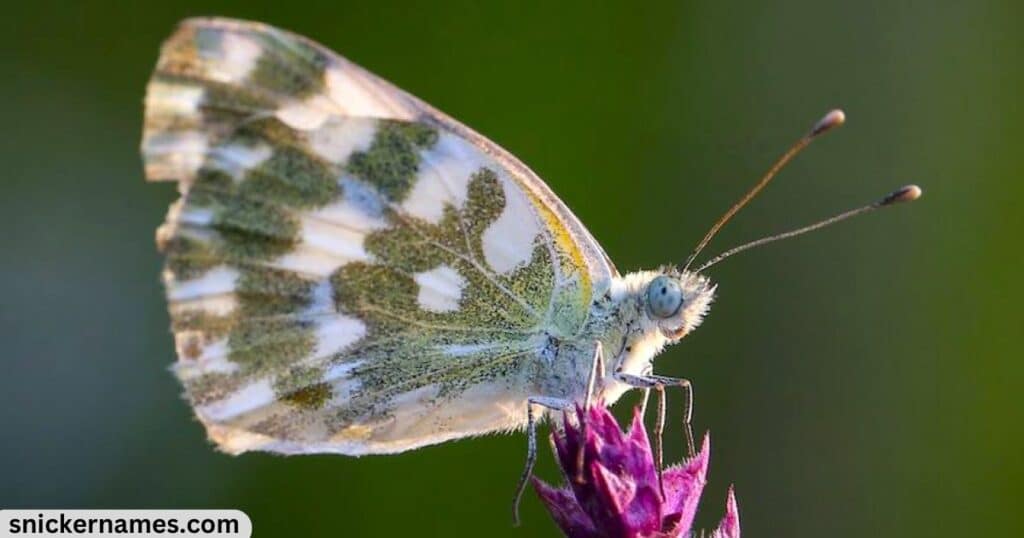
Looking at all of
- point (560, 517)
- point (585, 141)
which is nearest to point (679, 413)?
point (585, 141)

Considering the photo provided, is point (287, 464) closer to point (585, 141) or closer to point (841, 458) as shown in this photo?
point (585, 141)

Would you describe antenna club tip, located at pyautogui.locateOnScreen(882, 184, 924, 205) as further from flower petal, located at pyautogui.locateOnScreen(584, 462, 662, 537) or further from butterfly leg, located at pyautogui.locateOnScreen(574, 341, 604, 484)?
flower petal, located at pyautogui.locateOnScreen(584, 462, 662, 537)

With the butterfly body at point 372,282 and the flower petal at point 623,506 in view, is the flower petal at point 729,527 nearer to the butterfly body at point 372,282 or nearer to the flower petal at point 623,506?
the flower petal at point 623,506

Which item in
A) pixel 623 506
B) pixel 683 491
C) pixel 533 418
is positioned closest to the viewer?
pixel 623 506

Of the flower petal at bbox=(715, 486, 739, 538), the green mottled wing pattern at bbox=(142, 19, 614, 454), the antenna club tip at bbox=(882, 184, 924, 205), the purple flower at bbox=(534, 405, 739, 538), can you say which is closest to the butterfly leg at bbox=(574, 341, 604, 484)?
the purple flower at bbox=(534, 405, 739, 538)

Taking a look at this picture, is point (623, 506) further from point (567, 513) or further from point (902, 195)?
point (902, 195)

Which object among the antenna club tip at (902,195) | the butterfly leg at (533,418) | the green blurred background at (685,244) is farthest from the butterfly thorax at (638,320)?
the green blurred background at (685,244)

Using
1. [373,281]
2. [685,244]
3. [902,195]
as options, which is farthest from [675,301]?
[685,244]
